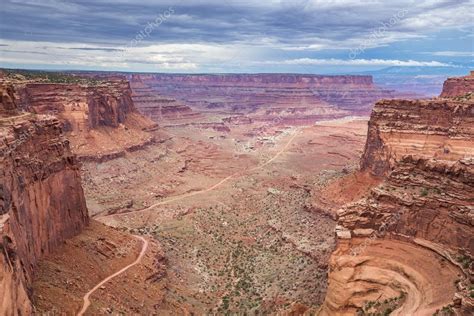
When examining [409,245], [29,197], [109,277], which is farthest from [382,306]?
[29,197]

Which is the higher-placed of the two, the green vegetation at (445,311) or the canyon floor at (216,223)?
the green vegetation at (445,311)

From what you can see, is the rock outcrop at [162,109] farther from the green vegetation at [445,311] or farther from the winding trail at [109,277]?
the green vegetation at [445,311]

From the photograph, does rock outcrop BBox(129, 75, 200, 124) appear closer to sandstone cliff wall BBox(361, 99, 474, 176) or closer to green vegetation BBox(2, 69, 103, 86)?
green vegetation BBox(2, 69, 103, 86)

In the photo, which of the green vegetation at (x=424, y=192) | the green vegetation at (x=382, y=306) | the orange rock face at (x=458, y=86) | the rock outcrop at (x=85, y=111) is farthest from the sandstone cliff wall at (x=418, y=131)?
the rock outcrop at (x=85, y=111)

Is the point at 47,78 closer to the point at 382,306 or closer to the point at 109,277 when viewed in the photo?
the point at 109,277

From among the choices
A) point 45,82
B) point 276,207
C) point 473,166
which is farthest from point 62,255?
point 45,82
